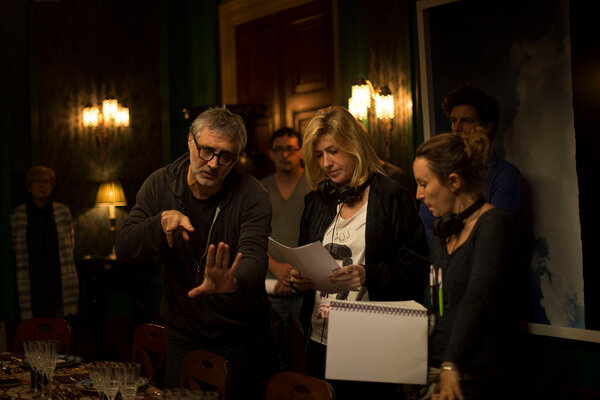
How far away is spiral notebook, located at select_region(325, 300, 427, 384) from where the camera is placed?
1.71 metres

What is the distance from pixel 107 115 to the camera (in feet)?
20.3

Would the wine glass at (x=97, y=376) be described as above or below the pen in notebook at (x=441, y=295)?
below

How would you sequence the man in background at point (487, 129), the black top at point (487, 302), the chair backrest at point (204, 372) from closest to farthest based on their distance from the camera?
the black top at point (487, 302), the chair backrest at point (204, 372), the man in background at point (487, 129)

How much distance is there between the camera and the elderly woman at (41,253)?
5.37 m

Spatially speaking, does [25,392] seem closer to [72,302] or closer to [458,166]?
[458,166]

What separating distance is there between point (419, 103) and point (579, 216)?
4.58 feet

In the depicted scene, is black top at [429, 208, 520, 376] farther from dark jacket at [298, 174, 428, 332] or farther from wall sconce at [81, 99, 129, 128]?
wall sconce at [81, 99, 129, 128]

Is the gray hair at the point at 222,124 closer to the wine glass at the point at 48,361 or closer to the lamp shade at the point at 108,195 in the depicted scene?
the wine glass at the point at 48,361

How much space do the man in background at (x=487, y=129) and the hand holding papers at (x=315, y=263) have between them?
3.54ft

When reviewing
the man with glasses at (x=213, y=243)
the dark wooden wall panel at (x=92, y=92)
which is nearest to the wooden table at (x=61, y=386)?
the man with glasses at (x=213, y=243)

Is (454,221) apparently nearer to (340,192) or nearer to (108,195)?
(340,192)

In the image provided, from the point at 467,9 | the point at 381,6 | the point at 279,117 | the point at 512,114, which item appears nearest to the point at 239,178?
the point at 512,114

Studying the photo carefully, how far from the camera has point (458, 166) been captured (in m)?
1.76

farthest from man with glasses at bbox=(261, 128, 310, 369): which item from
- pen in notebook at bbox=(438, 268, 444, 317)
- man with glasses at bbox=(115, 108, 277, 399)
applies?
pen in notebook at bbox=(438, 268, 444, 317)
